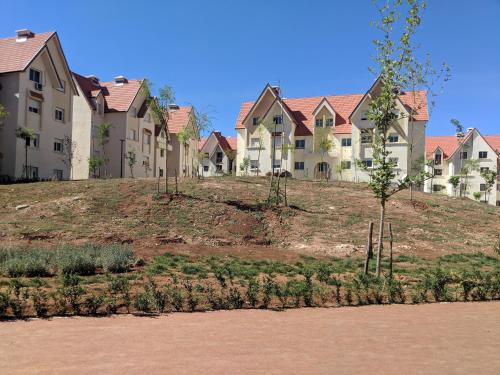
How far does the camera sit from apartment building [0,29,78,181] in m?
35.9

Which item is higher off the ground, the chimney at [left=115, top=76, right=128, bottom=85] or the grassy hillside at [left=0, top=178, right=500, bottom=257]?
the chimney at [left=115, top=76, right=128, bottom=85]

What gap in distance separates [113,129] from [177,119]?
12.0m

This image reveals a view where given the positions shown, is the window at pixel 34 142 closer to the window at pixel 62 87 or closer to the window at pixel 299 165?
the window at pixel 62 87

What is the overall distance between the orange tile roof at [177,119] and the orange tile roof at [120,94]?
729cm

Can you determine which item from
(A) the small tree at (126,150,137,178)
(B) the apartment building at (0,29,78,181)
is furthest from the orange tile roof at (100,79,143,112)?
(B) the apartment building at (0,29,78,181)

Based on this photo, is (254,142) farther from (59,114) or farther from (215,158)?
(59,114)

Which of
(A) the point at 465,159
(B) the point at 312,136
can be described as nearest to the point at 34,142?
(B) the point at 312,136

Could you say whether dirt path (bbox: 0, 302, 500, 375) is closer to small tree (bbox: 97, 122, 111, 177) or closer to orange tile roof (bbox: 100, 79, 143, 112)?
small tree (bbox: 97, 122, 111, 177)

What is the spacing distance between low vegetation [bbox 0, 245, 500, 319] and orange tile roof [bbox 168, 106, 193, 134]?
42.6 meters

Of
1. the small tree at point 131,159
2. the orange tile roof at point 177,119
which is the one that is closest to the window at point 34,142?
the small tree at point 131,159

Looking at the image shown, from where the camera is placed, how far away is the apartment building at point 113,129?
4525cm

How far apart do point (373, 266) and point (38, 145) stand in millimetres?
31045

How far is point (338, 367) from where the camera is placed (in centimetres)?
591

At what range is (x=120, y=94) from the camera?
49.5m
